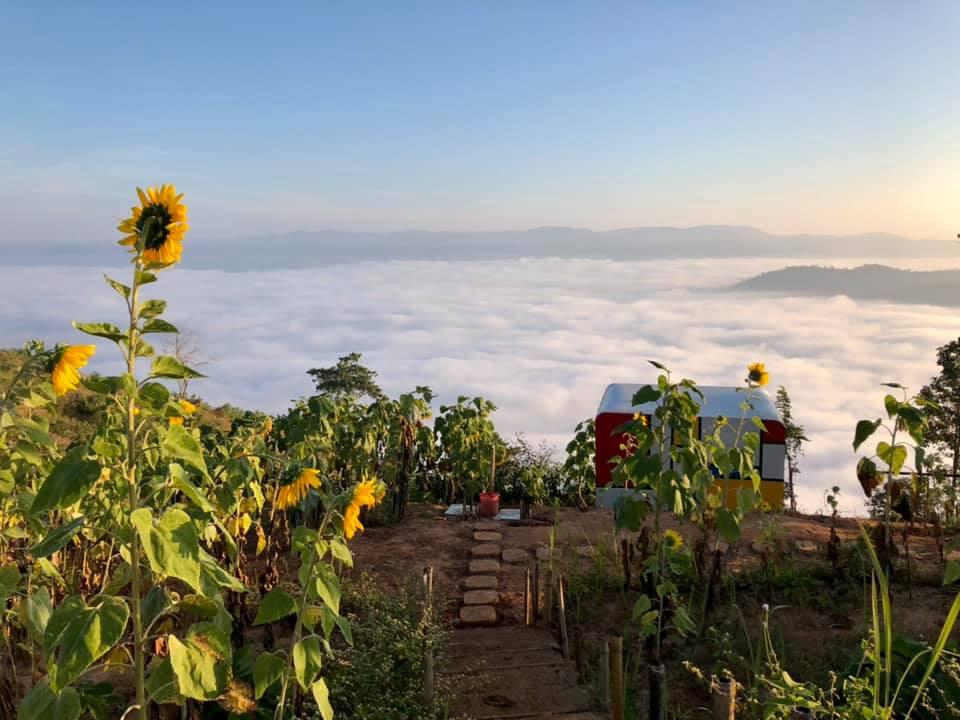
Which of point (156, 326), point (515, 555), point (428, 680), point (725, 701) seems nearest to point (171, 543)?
point (156, 326)

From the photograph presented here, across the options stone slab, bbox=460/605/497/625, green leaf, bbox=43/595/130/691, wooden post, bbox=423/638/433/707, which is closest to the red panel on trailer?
stone slab, bbox=460/605/497/625

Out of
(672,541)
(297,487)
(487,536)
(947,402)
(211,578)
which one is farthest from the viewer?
(947,402)

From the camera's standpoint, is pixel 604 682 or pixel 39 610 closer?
pixel 39 610

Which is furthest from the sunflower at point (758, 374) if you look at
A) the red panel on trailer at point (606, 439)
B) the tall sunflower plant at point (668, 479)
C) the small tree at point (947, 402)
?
the small tree at point (947, 402)

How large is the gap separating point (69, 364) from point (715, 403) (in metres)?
9.29

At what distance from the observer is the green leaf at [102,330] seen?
2961mm

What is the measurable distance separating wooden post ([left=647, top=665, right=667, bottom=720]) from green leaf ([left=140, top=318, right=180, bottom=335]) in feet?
8.60

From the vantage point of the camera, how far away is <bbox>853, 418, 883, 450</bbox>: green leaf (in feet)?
15.3

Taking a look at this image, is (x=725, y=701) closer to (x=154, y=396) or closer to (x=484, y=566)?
(x=154, y=396)

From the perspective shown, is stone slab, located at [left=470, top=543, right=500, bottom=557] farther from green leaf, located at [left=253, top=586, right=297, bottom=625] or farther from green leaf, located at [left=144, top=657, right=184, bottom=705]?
green leaf, located at [left=144, top=657, right=184, bottom=705]

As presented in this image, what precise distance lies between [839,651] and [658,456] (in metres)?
1.92

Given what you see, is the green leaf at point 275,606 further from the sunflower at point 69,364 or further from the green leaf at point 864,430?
the green leaf at point 864,430

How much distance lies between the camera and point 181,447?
297 centimetres

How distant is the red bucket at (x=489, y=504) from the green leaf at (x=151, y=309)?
8.07m
